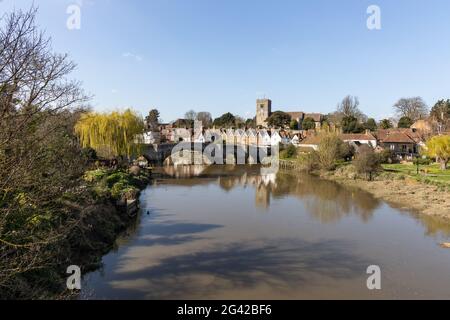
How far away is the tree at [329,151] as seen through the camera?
127 ft

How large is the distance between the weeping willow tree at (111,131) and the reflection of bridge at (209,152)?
1313 centimetres

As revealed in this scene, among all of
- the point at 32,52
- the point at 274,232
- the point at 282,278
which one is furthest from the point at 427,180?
the point at 32,52

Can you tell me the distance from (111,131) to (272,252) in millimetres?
21600

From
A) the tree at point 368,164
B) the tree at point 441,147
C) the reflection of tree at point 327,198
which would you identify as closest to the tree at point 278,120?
the reflection of tree at point 327,198

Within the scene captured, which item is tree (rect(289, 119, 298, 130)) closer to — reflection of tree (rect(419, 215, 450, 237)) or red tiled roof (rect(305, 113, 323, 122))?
red tiled roof (rect(305, 113, 323, 122))

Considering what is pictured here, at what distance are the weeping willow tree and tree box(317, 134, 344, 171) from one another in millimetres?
18852

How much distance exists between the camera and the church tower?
3688 inches

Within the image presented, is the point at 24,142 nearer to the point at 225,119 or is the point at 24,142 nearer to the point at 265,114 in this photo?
the point at 225,119

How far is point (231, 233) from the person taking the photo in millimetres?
16156

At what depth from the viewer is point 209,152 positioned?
187 feet

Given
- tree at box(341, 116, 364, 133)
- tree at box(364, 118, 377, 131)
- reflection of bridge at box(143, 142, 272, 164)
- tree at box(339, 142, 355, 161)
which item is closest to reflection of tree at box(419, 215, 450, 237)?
tree at box(339, 142, 355, 161)

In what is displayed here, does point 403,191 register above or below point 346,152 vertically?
below

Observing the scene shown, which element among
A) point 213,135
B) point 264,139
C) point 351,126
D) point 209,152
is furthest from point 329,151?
point 213,135

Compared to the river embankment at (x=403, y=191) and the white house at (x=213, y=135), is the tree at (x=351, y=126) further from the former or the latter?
the river embankment at (x=403, y=191)
